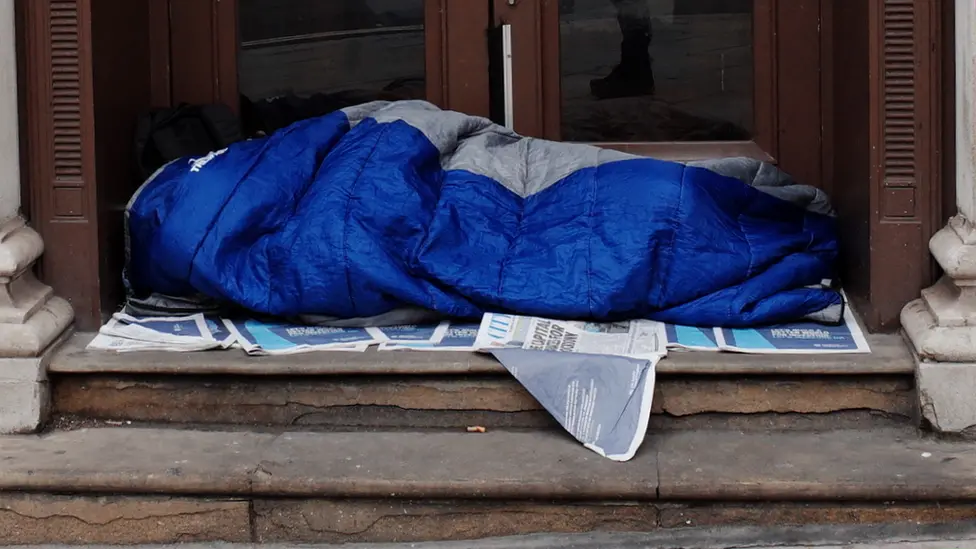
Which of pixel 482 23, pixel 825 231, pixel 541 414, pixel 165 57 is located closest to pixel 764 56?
pixel 825 231

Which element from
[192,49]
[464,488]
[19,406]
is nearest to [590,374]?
[464,488]

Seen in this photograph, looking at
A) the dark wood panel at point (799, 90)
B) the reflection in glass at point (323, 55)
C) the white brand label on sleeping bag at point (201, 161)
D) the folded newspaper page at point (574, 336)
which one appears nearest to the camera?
the folded newspaper page at point (574, 336)

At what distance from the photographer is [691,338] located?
3.51 m

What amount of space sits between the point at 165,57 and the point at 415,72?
780 mm

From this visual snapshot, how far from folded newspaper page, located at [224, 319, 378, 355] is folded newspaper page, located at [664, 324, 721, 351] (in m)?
0.79

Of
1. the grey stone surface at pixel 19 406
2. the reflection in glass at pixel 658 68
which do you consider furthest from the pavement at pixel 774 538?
the reflection in glass at pixel 658 68

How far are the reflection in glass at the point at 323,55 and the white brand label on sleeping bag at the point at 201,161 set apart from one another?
39 centimetres

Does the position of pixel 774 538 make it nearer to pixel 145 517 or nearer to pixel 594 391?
pixel 594 391

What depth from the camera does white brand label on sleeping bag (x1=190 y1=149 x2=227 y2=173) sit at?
149 inches

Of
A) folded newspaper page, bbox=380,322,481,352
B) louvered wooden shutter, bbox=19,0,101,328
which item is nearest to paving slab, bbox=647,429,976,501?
folded newspaper page, bbox=380,322,481,352

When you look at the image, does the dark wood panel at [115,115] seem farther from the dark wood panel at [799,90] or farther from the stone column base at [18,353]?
the dark wood panel at [799,90]

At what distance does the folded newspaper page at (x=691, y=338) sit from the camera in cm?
343

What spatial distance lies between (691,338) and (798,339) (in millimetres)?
281

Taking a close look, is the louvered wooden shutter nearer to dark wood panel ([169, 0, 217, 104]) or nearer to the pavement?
dark wood panel ([169, 0, 217, 104])
